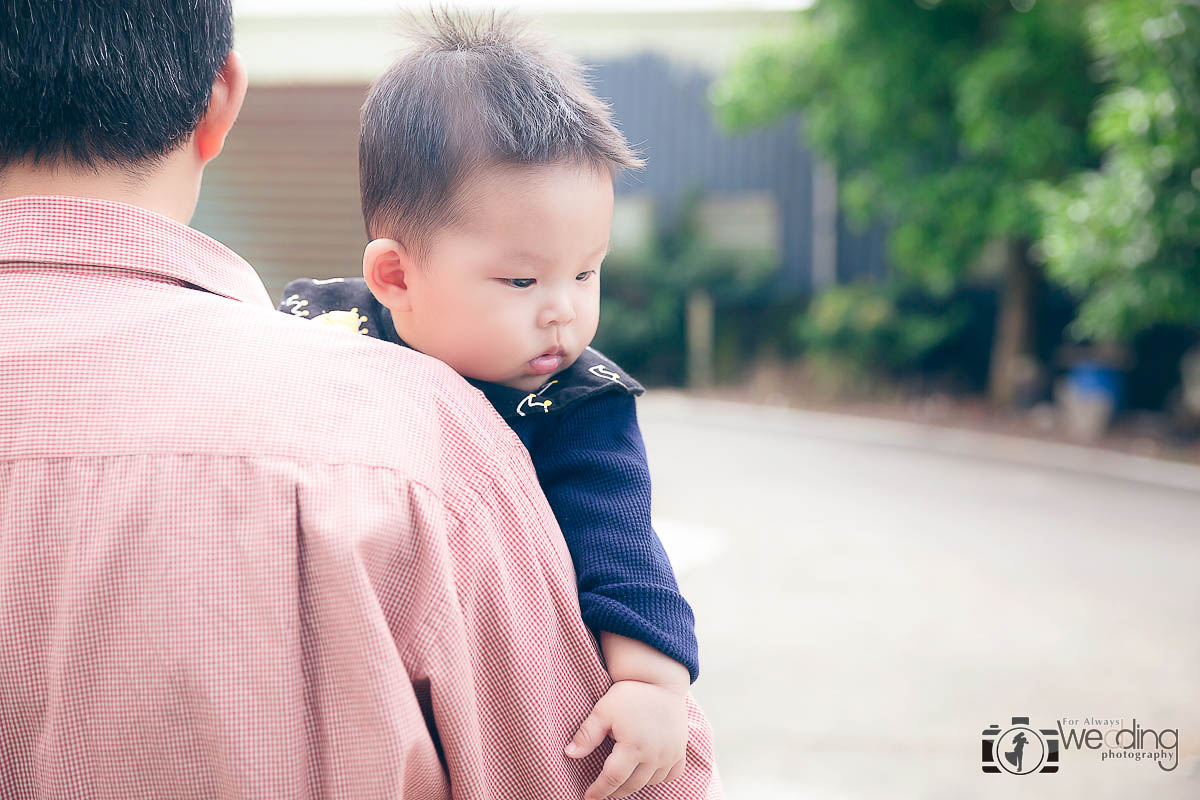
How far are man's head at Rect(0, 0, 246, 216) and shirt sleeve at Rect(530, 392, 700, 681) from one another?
531 millimetres

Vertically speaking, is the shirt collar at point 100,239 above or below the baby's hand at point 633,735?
above

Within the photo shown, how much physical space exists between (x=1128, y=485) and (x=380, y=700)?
8197 mm

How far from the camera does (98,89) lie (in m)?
1.14

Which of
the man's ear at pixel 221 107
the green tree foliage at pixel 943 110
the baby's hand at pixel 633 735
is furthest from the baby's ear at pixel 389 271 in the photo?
the green tree foliage at pixel 943 110

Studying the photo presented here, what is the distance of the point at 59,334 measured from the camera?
103 centimetres

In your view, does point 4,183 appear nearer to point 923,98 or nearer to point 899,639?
point 899,639

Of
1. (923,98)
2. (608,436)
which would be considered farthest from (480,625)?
(923,98)

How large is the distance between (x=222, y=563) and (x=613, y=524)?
0.50 m

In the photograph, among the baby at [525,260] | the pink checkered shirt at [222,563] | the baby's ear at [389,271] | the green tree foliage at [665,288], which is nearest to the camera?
the pink checkered shirt at [222,563]

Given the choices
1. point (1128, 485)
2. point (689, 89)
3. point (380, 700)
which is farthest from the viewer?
point (689, 89)

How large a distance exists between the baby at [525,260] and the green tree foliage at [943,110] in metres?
9.51

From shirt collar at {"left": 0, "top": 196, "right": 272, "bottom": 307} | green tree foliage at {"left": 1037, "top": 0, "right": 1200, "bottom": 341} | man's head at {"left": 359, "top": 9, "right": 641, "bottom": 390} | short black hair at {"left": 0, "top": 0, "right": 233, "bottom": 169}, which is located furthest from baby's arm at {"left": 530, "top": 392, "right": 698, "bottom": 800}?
green tree foliage at {"left": 1037, "top": 0, "right": 1200, "bottom": 341}

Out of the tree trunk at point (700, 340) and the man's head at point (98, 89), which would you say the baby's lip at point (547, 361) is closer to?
the man's head at point (98, 89)

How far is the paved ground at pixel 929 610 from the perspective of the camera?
13.6 feet
